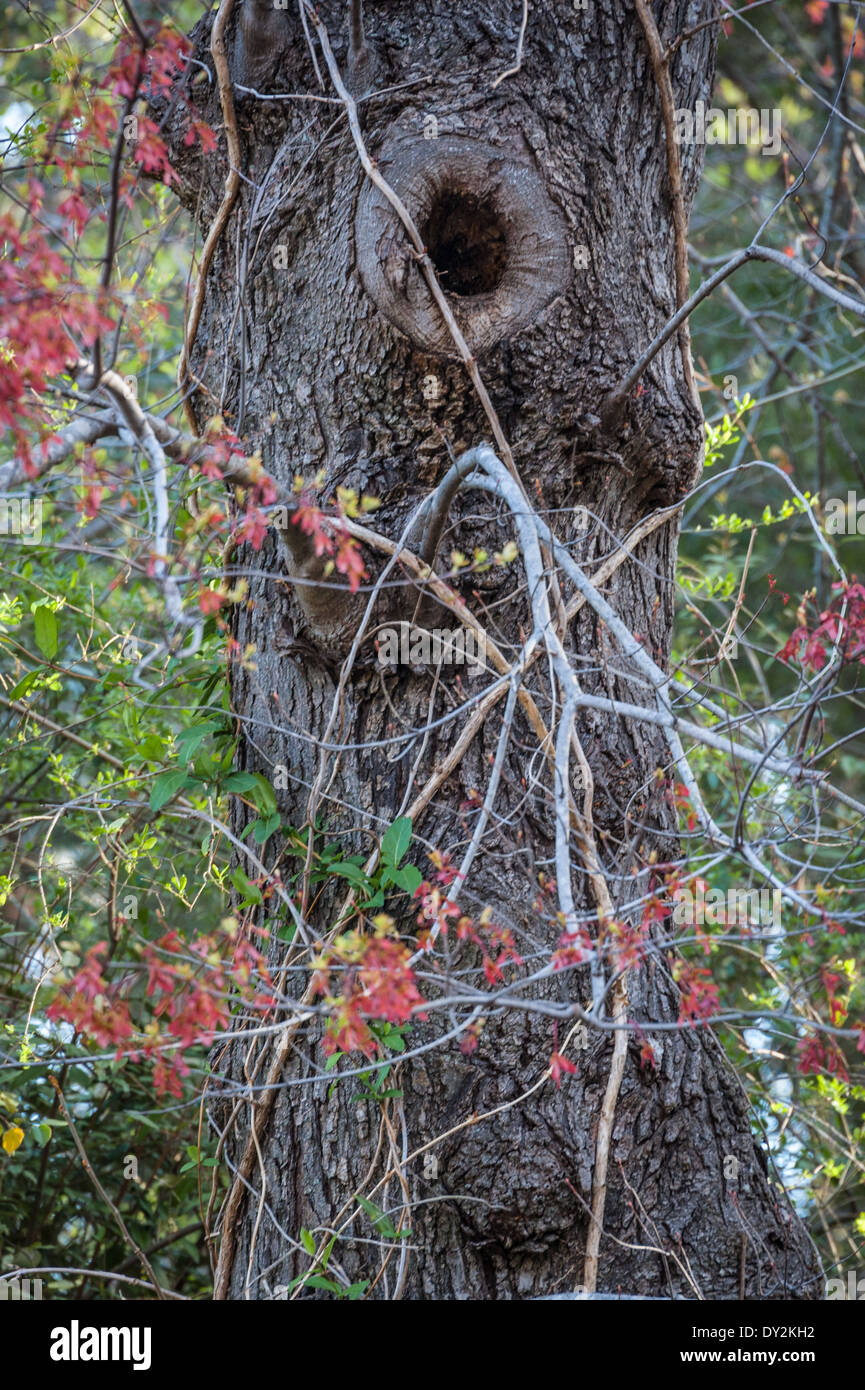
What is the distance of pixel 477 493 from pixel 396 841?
0.63 meters

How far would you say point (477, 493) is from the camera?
1.98m

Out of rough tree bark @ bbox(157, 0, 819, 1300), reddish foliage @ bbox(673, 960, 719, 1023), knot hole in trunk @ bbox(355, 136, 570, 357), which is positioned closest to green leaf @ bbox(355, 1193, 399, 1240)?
rough tree bark @ bbox(157, 0, 819, 1300)

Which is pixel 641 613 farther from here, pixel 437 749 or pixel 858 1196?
pixel 858 1196

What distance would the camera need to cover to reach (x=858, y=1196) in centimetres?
343

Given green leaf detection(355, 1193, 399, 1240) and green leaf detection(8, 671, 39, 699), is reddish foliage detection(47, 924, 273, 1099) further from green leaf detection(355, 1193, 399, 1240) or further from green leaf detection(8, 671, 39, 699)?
green leaf detection(8, 671, 39, 699)

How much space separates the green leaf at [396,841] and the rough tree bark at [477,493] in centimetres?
9

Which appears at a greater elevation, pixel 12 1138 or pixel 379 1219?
pixel 12 1138

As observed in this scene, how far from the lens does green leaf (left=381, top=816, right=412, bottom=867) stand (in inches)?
72.9

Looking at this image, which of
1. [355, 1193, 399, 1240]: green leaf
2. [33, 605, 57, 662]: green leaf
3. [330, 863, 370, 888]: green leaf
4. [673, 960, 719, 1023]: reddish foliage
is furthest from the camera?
[33, 605, 57, 662]: green leaf

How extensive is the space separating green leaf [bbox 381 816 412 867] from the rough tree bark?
0.29ft

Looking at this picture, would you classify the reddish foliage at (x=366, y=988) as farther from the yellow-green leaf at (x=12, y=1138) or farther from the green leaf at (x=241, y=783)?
the yellow-green leaf at (x=12, y=1138)

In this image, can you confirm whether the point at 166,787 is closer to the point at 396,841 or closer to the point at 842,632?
the point at 396,841

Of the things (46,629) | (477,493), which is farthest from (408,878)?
(46,629)
